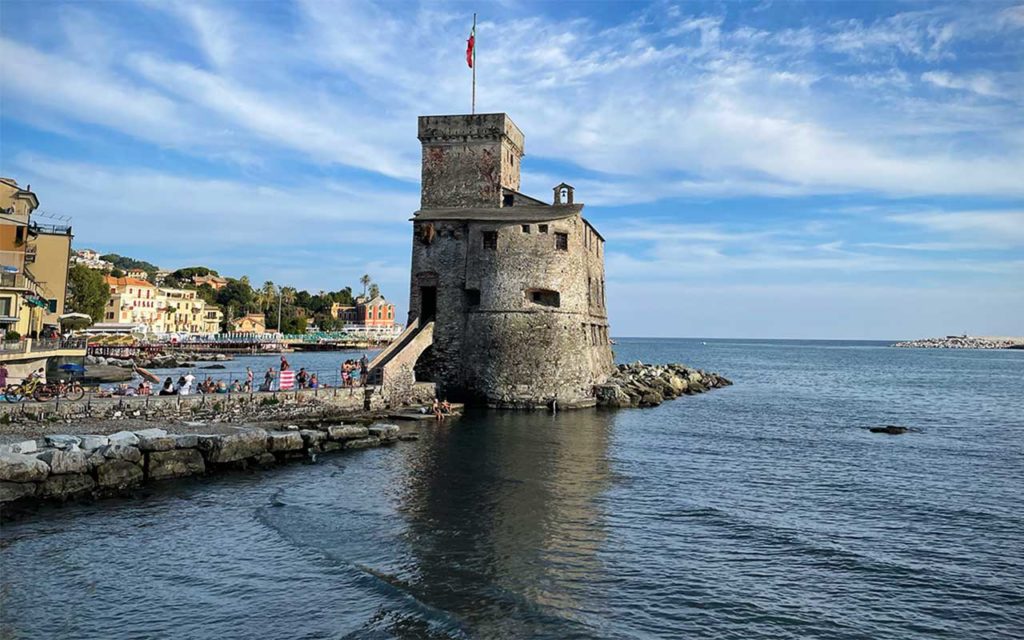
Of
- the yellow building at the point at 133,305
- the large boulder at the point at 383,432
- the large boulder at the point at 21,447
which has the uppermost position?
the yellow building at the point at 133,305

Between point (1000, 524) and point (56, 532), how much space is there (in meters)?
20.3

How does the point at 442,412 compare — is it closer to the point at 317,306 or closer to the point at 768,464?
the point at 768,464

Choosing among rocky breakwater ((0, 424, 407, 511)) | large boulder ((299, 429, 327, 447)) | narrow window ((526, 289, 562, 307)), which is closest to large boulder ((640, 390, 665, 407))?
narrow window ((526, 289, 562, 307))

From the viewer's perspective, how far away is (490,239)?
35.5 meters

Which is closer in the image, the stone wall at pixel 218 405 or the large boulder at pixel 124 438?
the large boulder at pixel 124 438

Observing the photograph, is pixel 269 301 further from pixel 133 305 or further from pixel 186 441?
pixel 186 441

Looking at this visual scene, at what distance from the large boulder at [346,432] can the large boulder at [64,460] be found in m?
8.26

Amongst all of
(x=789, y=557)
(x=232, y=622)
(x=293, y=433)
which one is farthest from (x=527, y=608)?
(x=293, y=433)

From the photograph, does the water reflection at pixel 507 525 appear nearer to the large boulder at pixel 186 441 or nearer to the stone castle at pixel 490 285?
the large boulder at pixel 186 441

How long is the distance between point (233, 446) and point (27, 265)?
89.5 ft

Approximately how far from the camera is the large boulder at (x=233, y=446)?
65.3 feet

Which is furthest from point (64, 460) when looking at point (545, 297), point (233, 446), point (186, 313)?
point (186, 313)

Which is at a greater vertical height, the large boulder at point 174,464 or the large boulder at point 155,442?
the large boulder at point 155,442

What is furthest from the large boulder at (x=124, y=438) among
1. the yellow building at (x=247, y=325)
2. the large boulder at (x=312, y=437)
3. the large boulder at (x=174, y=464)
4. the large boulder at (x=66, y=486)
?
the yellow building at (x=247, y=325)
